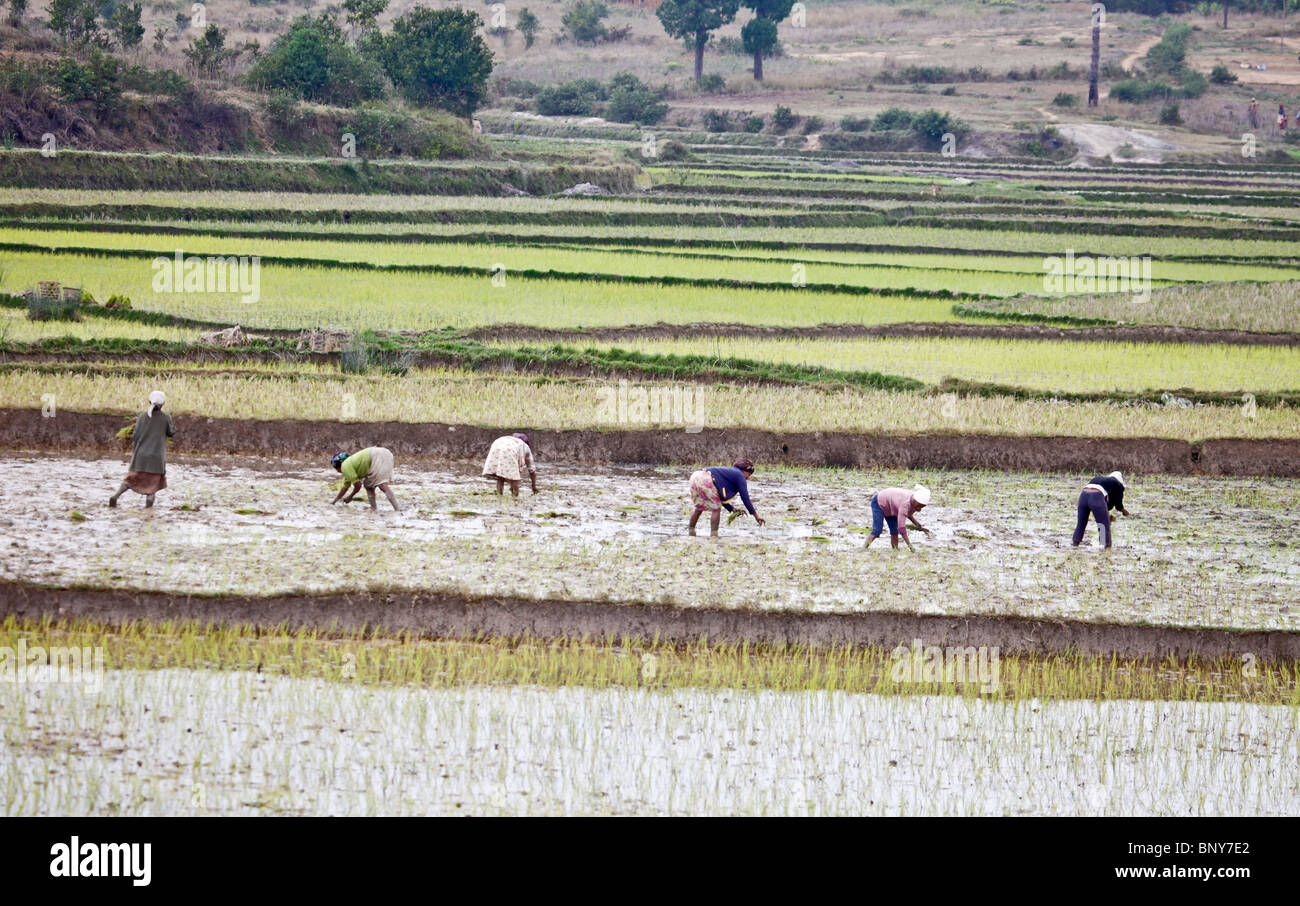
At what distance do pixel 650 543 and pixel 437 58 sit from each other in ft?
126

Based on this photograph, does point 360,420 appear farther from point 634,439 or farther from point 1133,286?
point 1133,286

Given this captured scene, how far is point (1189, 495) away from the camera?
11.0 m

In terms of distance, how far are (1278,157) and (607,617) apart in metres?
52.1

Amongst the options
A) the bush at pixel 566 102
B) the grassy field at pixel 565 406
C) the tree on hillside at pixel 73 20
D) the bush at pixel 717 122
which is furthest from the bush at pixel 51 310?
the bush at pixel 566 102

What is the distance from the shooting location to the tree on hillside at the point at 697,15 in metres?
66.0

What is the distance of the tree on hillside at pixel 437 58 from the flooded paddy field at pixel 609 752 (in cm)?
4009

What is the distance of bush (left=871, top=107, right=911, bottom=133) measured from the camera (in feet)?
183

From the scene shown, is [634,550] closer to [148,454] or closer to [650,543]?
[650,543]

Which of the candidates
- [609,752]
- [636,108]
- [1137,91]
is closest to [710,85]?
[636,108]

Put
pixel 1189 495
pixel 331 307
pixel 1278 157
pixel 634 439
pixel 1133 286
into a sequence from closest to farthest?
1. pixel 1189 495
2. pixel 634 439
3. pixel 331 307
4. pixel 1133 286
5. pixel 1278 157

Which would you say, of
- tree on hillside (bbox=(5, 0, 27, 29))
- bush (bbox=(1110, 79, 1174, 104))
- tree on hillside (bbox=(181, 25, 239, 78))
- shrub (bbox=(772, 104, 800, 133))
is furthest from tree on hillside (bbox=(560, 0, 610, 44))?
tree on hillside (bbox=(181, 25, 239, 78))

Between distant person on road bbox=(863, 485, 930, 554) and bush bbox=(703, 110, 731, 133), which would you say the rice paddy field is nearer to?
distant person on road bbox=(863, 485, 930, 554)
